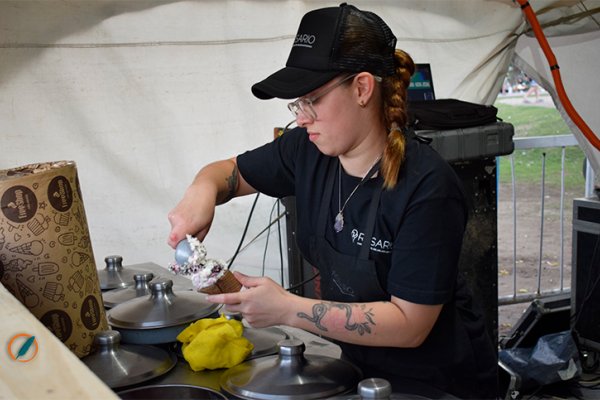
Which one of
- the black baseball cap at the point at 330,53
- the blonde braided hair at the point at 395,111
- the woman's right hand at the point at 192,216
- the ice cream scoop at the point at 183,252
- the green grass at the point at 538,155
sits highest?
the black baseball cap at the point at 330,53

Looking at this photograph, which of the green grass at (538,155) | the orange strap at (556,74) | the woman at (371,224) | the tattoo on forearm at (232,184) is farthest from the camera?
the green grass at (538,155)

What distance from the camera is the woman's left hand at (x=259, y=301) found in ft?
4.42

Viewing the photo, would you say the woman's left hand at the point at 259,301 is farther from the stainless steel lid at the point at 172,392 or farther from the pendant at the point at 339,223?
the pendant at the point at 339,223

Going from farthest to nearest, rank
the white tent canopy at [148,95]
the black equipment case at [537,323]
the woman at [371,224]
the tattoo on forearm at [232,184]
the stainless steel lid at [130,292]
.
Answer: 1. the black equipment case at [537,323]
2. the white tent canopy at [148,95]
3. the tattoo on forearm at [232,184]
4. the stainless steel lid at [130,292]
5. the woman at [371,224]

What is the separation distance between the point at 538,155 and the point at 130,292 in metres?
11.1

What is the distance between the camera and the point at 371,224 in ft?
4.99

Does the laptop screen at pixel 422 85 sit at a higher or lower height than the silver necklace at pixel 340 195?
higher

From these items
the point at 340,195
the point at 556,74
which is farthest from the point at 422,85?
the point at 340,195

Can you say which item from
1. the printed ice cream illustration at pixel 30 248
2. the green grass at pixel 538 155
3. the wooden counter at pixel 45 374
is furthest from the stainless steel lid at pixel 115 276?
the green grass at pixel 538 155

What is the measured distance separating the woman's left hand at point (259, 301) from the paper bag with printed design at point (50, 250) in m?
0.26

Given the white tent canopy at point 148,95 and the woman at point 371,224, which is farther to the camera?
the white tent canopy at point 148,95

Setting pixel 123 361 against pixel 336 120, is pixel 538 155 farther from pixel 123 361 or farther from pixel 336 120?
pixel 123 361

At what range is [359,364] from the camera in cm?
153

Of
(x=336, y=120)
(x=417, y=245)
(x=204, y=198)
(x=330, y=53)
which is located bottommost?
(x=417, y=245)
